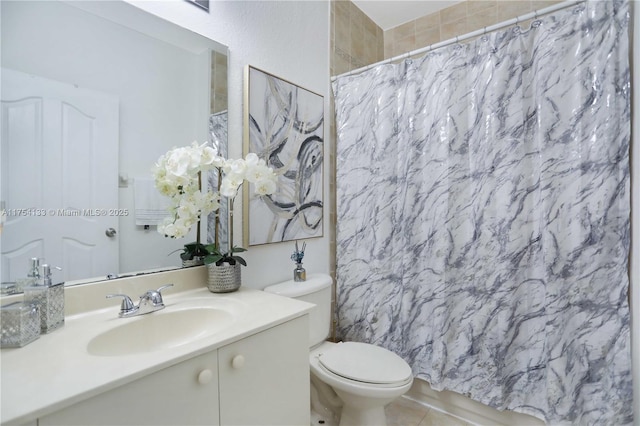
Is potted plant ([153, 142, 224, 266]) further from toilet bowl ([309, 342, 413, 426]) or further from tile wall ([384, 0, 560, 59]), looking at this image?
tile wall ([384, 0, 560, 59])

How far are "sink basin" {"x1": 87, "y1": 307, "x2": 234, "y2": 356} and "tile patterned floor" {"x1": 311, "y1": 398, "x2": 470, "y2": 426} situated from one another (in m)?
0.96

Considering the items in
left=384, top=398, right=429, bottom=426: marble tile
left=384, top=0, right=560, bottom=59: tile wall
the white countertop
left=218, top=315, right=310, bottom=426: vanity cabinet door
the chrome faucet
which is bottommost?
left=384, top=398, right=429, bottom=426: marble tile

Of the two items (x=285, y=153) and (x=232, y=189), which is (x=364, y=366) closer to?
(x=232, y=189)

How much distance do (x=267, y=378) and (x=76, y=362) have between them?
0.48 metres

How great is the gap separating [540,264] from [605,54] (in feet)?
2.90

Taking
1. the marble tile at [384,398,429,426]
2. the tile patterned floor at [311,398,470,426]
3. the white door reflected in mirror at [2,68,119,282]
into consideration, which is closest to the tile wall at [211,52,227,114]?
the white door reflected in mirror at [2,68,119,282]

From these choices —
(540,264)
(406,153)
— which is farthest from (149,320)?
(540,264)

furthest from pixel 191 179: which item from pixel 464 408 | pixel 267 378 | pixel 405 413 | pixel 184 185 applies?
pixel 464 408

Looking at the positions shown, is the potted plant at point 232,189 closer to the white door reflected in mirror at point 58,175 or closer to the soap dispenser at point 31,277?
the white door reflected in mirror at point 58,175

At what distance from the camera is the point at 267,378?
959mm

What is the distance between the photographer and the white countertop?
1.91 ft

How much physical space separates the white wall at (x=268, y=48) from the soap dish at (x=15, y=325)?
0.79 metres

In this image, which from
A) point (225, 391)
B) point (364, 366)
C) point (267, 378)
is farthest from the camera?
point (364, 366)

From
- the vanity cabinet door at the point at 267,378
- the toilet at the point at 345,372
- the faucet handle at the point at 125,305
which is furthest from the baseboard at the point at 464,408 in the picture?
the faucet handle at the point at 125,305
